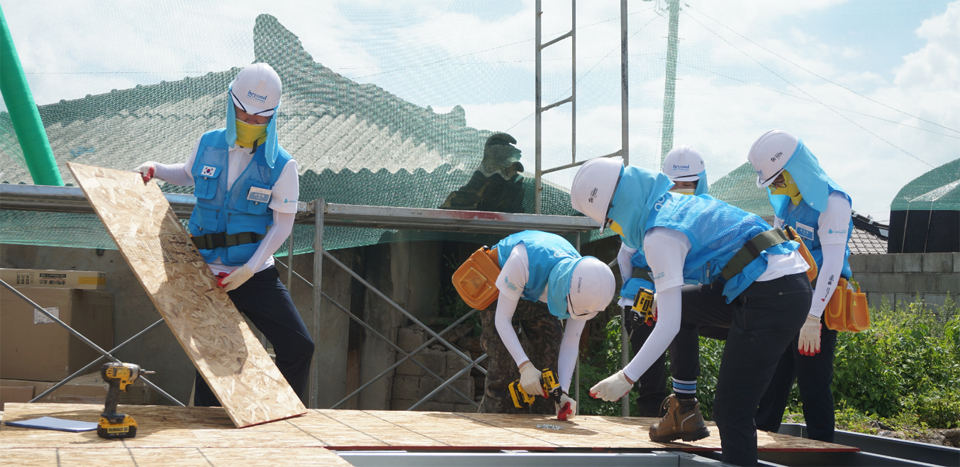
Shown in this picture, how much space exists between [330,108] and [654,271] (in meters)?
4.35

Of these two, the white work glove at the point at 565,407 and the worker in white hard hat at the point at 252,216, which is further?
the white work glove at the point at 565,407

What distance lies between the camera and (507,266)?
3.43 m

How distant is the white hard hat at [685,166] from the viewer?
4270 millimetres

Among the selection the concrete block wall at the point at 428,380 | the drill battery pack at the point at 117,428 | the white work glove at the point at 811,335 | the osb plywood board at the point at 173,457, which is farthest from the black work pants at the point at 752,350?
the concrete block wall at the point at 428,380

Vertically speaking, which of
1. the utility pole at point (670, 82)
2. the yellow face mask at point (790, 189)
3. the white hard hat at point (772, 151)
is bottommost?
the yellow face mask at point (790, 189)

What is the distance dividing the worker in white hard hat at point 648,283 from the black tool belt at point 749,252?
3.97 ft

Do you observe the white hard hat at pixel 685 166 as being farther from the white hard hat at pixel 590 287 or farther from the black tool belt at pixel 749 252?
the black tool belt at pixel 749 252

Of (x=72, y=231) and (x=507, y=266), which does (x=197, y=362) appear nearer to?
(x=507, y=266)

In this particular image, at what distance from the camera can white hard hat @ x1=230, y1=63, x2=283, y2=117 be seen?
122 inches

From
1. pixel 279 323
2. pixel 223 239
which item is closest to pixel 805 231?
pixel 279 323

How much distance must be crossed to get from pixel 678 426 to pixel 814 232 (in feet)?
4.30

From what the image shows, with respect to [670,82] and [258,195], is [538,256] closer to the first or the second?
[258,195]

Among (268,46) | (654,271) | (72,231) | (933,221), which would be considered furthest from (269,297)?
(933,221)

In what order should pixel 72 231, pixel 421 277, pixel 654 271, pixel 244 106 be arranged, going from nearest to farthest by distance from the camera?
pixel 654 271, pixel 244 106, pixel 72 231, pixel 421 277
